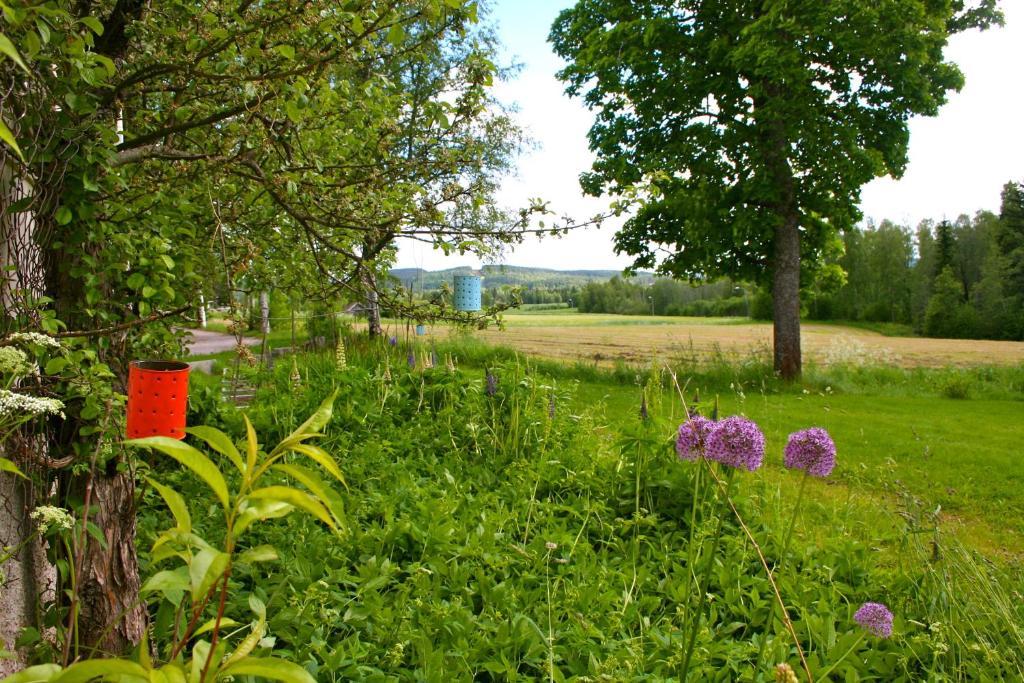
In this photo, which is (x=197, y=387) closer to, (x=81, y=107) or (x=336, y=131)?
(x=336, y=131)

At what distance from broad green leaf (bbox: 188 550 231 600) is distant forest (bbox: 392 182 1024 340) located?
439 inches

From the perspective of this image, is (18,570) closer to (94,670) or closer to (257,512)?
(94,670)

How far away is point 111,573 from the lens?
80.7 inches

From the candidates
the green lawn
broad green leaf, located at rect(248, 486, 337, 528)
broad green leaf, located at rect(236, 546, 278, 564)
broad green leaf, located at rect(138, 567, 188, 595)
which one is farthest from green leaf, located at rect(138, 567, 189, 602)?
the green lawn

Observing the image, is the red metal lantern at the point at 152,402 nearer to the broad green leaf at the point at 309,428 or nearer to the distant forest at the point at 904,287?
the broad green leaf at the point at 309,428

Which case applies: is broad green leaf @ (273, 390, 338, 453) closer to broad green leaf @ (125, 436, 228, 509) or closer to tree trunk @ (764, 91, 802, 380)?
broad green leaf @ (125, 436, 228, 509)

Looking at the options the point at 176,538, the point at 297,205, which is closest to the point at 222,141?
the point at 297,205

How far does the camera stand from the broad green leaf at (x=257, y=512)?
0.58m

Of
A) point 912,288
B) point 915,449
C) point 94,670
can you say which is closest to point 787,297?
point 915,449

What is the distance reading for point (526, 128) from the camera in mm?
14844

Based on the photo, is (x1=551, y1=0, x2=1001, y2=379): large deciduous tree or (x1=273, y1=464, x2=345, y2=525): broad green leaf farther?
(x1=551, y1=0, x2=1001, y2=379): large deciduous tree

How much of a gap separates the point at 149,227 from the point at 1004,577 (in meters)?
4.09

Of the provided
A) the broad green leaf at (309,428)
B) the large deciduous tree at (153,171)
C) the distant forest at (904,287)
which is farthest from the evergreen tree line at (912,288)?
the broad green leaf at (309,428)

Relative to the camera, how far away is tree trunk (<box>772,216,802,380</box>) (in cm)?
1059
